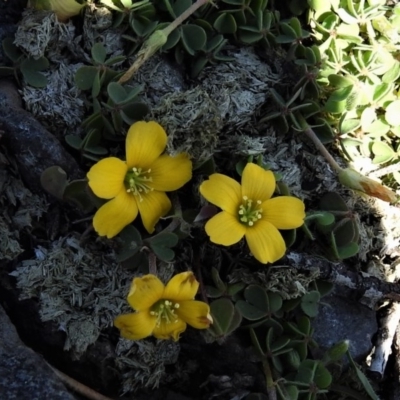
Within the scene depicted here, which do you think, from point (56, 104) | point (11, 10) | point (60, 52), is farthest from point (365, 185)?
point (11, 10)

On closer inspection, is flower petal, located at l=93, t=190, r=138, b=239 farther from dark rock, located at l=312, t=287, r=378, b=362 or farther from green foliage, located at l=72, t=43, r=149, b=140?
dark rock, located at l=312, t=287, r=378, b=362

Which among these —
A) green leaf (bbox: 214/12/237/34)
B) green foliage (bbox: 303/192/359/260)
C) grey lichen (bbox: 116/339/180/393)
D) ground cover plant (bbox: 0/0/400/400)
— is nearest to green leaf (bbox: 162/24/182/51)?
ground cover plant (bbox: 0/0/400/400)

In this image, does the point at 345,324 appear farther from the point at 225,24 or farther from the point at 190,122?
the point at 225,24

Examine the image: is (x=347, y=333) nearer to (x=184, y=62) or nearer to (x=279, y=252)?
(x=279, y=252)

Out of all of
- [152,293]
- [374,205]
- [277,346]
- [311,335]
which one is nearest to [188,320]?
[152,293]

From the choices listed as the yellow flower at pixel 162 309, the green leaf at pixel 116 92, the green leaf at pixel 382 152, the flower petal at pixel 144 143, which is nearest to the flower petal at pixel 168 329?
the yellow flower at pixel 162 309
